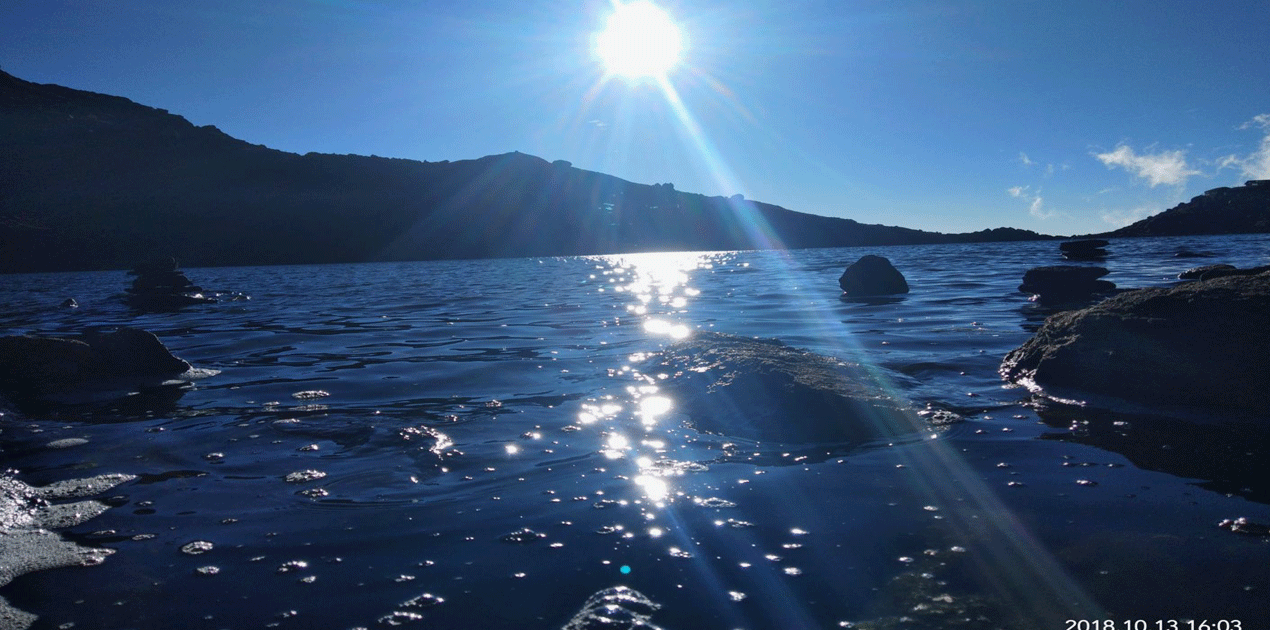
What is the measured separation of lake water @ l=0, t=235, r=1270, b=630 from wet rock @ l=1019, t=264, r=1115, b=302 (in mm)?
11091

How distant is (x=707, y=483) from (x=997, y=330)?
869 cm

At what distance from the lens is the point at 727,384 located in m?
6.40

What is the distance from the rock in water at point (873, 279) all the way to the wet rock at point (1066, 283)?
3675mm

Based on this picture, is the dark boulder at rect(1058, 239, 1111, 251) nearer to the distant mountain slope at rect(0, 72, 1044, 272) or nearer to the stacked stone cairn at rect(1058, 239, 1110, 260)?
the stacked stone cairn at rect(1058, 239, 1110, 260)

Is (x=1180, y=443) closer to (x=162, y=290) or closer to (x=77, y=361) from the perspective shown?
(x=77, y=361)

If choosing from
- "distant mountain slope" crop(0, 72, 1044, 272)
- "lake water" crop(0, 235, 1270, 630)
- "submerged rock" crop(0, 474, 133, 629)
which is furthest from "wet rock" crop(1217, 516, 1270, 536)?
"distant mountain slope" crop(0, 72, 1044, 272)

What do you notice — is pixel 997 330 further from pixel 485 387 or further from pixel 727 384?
pixel 485 387

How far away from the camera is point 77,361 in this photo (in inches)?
315

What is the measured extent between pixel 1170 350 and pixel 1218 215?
151496mm

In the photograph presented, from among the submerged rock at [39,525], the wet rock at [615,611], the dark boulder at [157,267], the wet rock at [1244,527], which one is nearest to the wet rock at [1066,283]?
the wet rock at [1244,527]

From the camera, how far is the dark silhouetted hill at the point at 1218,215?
112562 mm

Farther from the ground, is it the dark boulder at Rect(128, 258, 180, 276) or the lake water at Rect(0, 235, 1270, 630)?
the dark boulder at Rect(128, 258, 180, 276)

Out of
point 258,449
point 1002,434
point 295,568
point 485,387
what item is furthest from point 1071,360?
point 258,449

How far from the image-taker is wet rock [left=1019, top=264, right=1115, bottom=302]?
16703 millimetres
